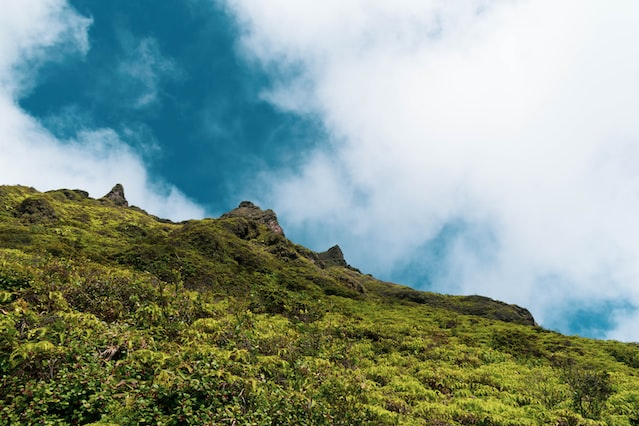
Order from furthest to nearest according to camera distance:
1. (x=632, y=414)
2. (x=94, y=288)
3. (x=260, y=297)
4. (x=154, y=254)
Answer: (x=154, y=254)
(x=260, y=297)
(x=94, y=288)
(x=632, y=414)

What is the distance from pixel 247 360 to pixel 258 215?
238 ft

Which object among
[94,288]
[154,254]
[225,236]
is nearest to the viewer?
[94,288]

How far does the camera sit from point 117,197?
10544 cm

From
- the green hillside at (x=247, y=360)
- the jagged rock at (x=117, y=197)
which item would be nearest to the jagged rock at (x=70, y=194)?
the jagged rock at (x=117, y=197)

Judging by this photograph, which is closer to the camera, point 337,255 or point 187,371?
point 187,371

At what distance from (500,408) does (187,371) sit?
11.1 meters

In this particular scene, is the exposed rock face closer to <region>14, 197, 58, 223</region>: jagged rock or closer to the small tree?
<region>14, 197, 58, 223</region>: jagged rock

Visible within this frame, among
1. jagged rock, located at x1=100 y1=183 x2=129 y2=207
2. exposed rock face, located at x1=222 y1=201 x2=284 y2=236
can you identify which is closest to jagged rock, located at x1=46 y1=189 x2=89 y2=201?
jagged rock, located at x1=100 y1=183 x2=129 y2=207

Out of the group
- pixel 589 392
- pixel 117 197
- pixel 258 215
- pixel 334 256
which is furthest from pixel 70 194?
pixel 589 392

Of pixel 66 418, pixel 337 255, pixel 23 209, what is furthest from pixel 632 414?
pixel 337 255

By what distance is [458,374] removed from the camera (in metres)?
18.3

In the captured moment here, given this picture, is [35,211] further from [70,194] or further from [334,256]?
[334,256]

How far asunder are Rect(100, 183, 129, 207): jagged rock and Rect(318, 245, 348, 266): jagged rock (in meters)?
55.0

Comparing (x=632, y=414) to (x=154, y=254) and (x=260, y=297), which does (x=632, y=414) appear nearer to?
(x=260, y=297)
